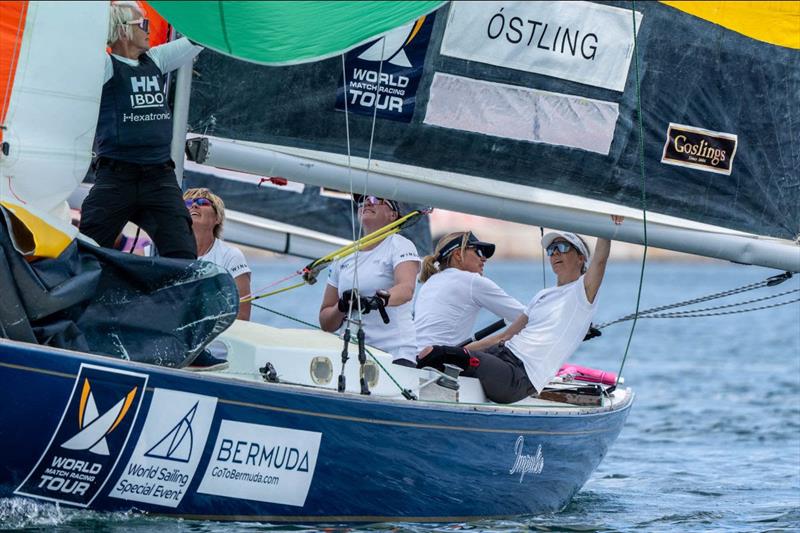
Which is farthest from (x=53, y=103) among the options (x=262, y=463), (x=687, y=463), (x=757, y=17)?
(x=687, y=463)

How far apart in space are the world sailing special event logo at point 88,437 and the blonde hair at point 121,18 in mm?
1480

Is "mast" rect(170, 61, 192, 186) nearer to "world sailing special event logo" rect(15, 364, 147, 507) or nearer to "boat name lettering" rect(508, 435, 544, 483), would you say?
"world sailing special event logo" rect(15, 364, 147, 507)

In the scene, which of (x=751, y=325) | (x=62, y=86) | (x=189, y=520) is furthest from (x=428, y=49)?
(x=751, y=325)

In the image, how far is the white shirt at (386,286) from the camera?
679 centimetres

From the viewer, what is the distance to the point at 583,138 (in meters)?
7.21

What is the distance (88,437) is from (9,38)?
5.00ft

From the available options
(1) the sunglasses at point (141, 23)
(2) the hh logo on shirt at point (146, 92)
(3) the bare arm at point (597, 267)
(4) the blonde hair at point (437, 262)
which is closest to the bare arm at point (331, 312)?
(4) the blonde hair at point (437, 262)

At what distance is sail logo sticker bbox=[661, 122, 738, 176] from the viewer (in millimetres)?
7340

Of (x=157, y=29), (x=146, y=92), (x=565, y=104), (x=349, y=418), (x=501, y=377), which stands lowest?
(x=349, y=418)

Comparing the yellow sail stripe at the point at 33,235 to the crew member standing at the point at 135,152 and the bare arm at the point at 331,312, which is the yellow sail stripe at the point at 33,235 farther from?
the bare arm at the point at 331,312

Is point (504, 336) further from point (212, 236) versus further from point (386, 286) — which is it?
point (212, 236)

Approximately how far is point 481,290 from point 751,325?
1177 inches

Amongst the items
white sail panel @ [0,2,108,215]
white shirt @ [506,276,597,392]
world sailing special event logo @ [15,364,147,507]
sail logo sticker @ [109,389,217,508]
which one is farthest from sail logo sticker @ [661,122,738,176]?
world sailing special event logo @ [15,364,147,507]

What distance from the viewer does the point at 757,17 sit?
7.38 meters
